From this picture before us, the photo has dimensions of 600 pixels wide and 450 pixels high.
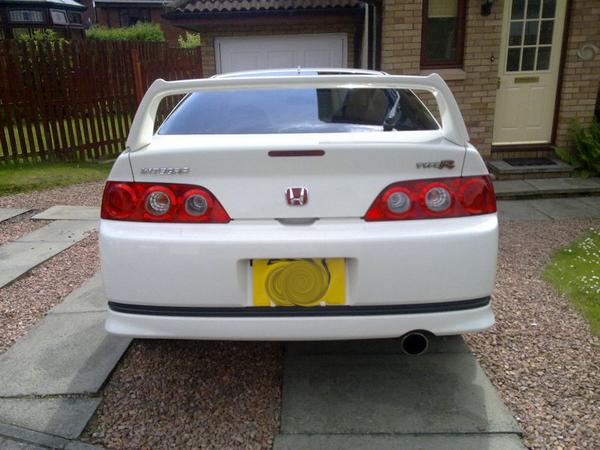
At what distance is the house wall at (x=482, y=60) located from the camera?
7.03 m

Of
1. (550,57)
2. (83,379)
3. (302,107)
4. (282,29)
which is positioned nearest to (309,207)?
(302,107)

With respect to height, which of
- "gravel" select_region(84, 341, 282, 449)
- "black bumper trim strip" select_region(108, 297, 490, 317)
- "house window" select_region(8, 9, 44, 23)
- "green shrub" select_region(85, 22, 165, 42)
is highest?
"house window" select_region(8, 9, 44, 23)

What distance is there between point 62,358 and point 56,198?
15.0ft

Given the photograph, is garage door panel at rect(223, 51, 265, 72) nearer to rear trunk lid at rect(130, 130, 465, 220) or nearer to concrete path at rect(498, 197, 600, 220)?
concrete path at rect(498, 197, 600, 220)

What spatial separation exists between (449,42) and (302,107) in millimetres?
5132

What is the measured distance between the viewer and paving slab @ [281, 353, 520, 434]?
2.41 m

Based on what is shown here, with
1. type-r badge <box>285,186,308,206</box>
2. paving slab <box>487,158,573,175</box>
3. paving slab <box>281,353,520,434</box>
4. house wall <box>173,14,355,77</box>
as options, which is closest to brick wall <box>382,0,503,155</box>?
paving slab <box>487,158,573,175</box>

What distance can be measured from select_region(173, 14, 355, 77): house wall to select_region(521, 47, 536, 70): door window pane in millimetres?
3652

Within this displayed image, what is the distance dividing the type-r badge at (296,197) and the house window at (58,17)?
23467 millimetres

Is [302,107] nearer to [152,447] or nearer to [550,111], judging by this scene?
[152,447]

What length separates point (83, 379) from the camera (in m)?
2.79

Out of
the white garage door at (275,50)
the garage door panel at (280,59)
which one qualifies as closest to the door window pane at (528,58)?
the white garage door at (275,50)

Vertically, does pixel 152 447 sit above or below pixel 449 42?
below

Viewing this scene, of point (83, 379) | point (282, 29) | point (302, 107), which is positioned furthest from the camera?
point (282, 29)
